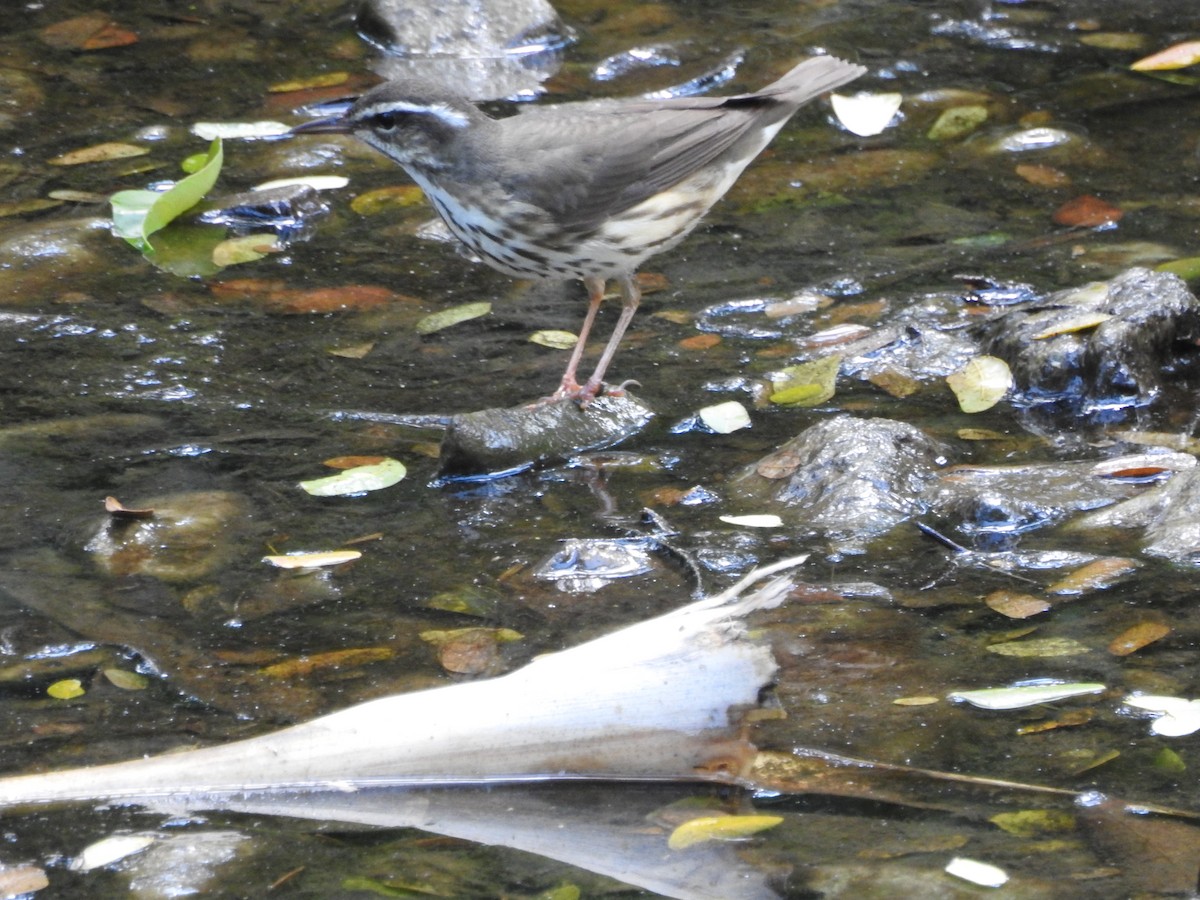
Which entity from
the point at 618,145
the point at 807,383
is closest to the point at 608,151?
the point at 618,145

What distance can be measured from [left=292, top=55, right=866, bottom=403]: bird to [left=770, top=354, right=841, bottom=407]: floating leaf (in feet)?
1.97

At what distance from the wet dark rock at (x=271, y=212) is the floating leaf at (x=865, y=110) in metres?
2.52

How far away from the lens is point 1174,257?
232 inches

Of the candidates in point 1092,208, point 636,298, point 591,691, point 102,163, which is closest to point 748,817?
point 591,691

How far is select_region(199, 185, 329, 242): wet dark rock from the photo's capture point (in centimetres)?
636

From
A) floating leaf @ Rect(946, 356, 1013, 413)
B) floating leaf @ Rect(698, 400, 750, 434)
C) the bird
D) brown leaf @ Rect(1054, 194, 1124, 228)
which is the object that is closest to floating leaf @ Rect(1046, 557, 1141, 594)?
floating leaf @ Rect(946, 356, 1013, 413)

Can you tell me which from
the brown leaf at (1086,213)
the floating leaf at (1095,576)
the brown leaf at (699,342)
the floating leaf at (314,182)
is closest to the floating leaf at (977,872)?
the floating leaf at (1095,576)

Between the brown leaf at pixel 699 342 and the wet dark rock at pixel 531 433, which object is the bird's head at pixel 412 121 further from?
the brown leaf at pixel 699 342

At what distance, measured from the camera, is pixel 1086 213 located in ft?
20.9

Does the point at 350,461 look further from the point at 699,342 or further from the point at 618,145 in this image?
the point at 618,145

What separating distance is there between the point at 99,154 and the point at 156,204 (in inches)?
40.0

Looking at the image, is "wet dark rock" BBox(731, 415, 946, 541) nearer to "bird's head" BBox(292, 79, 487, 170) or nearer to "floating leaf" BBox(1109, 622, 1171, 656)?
"floating leaf" BBox(1109, 622, 1171, 656)

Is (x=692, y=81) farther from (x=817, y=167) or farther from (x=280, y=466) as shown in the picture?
(x=280, y=466)

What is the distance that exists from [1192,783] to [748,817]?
2.93 ft
